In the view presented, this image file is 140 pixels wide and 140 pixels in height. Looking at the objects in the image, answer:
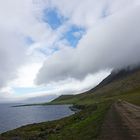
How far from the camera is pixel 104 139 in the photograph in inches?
1068

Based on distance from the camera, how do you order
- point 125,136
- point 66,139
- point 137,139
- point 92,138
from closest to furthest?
point 137,139
point 125,136
point 92,138
point 66,139

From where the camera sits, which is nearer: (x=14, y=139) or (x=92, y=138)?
(x=92, y=138)

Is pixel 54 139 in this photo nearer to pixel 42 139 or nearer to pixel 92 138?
pixel 42 139

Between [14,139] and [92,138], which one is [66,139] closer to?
[92,138]

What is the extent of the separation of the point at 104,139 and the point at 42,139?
15119 mm

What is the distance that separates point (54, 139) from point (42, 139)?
175 inches

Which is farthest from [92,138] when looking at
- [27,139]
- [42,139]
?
Result: [27,139]

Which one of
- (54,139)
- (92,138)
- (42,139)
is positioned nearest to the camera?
(92,138)

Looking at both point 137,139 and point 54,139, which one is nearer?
point 137,139

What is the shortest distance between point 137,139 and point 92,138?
5.19 metres

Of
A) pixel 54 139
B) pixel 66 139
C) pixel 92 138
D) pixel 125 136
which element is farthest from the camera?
pixel 54 139

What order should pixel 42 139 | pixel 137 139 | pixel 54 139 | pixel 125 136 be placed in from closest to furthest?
pixel 137 139, pixel 125 136, pixel 54 139, pixel 42 139

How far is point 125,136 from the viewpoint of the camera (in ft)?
90.5

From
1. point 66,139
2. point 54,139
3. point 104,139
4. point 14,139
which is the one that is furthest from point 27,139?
point 104,139
